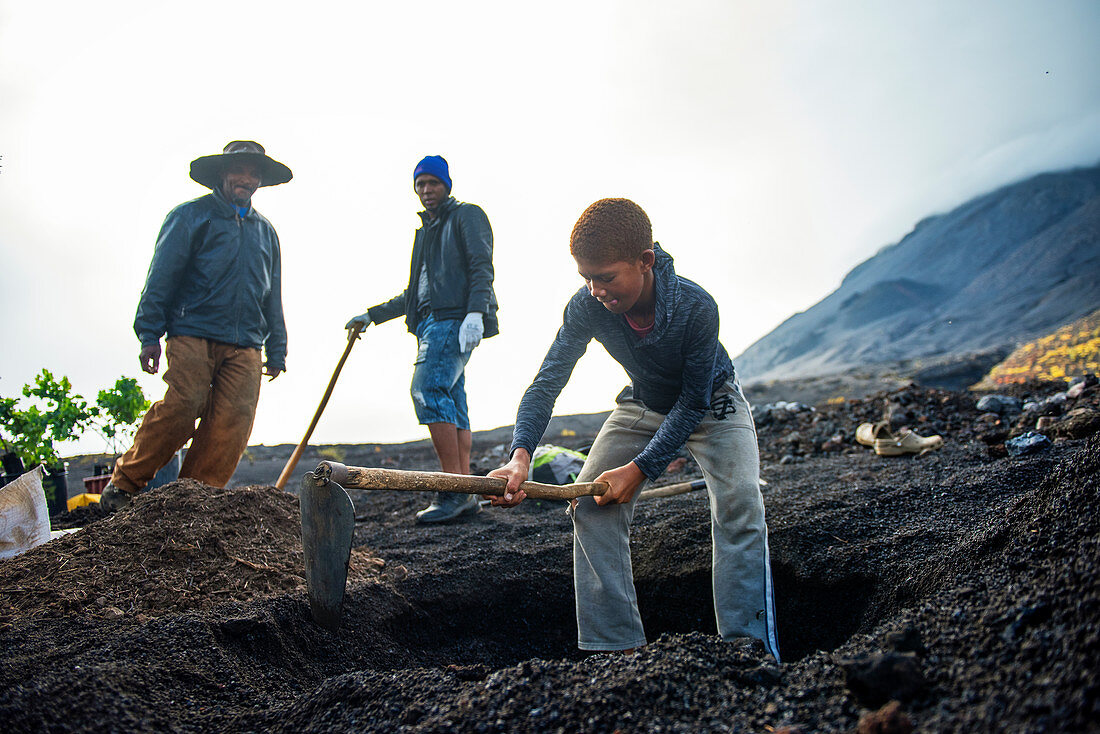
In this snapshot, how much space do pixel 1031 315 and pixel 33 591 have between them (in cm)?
3328

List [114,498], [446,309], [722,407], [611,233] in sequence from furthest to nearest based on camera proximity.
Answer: [446,309] → [114,498] → [722,407] → [611,233]

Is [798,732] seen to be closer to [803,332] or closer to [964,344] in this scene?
[964,344]

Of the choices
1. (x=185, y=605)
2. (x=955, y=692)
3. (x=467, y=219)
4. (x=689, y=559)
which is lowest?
(x=689, y=559)

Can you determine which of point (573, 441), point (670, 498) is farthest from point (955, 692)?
point (573, 441)

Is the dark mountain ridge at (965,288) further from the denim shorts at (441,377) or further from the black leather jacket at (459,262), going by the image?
the denim shorts at (441,377)

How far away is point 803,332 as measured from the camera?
146ft

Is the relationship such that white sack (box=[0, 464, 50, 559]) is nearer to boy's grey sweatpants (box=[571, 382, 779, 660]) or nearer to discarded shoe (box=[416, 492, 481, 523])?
discarded shoe (box=[416, 492, 481, 523])

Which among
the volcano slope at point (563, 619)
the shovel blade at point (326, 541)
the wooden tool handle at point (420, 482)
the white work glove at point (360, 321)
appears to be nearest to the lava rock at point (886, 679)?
the volcano slope at point (563, 619)

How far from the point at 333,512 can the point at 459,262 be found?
258cm

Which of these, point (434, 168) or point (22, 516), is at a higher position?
point (434, 168)

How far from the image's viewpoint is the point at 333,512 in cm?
183

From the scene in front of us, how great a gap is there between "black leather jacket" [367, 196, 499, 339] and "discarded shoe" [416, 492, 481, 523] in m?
1.07

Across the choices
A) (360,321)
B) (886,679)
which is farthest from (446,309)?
(886,679)

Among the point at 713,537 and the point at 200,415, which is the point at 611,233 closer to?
the point at 713,537
